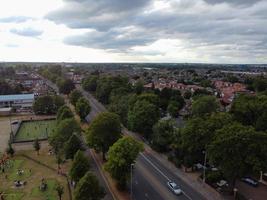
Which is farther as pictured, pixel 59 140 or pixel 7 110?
pixel 7 110

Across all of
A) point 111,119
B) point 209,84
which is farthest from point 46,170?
point 209,84

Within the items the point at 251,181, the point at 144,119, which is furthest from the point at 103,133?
the point at 251,181

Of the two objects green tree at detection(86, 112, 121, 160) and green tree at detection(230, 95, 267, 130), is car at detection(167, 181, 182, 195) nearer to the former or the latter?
green tree at detection(86, 112, 121, 160)

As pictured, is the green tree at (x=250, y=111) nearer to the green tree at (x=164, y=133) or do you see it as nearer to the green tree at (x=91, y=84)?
the green tree at (x=164, y=133)

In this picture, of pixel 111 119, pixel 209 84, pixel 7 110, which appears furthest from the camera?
pixel 209 84

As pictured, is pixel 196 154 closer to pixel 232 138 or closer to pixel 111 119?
pixel 232 138
